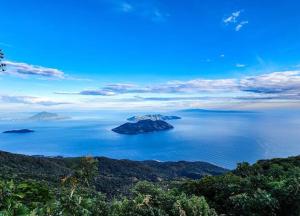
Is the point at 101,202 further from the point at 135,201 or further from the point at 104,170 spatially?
the point at 104,170

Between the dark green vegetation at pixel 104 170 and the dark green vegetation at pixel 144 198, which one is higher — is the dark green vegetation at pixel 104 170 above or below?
below

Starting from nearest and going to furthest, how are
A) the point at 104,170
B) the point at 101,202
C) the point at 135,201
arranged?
the point at 101,202 < the point at 135,201 < the point at 104,170

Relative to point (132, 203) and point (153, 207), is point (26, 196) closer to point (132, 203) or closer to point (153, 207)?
point (132, 203)

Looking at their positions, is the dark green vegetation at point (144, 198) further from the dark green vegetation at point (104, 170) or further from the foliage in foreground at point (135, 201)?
the dark green vegetation at point (104, 170)

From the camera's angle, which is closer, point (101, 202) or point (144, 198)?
point (101, 202)

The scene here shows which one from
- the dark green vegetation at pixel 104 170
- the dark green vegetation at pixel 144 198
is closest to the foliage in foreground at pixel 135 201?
the dark green vegetation at pixel 144 198

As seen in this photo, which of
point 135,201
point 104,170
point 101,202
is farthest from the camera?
point 104,170

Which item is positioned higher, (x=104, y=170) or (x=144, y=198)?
(x=144, y=198)

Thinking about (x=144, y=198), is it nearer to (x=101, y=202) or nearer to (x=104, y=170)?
(x=101, y=202)

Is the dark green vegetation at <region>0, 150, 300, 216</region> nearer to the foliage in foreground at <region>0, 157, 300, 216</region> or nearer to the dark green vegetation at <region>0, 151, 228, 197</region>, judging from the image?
the foliage in foreground at <region>0, 157, 300, 216</region>

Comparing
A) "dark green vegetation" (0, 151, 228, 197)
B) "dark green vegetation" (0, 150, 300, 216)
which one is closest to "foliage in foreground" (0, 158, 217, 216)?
"dark green vegetation" (0, 150, 300, 216)

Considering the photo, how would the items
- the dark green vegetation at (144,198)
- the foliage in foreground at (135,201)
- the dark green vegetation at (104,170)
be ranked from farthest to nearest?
the dark green vegetation at (104,170) → the dark green vegetation at (144,198) → the foliage in foreground at (135,201)

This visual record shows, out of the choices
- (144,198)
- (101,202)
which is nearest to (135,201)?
(144,198)
